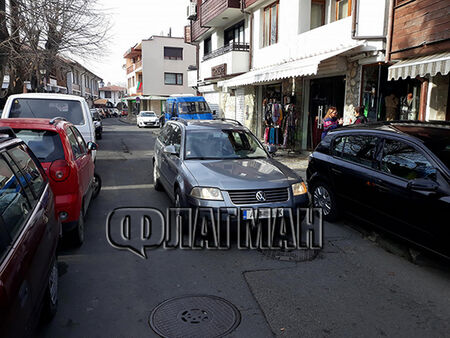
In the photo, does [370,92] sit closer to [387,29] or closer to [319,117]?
[387,29]

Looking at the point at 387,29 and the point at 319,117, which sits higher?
the point at 387,29

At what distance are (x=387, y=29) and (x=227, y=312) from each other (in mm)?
8581

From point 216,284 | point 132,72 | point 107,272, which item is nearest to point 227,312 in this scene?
point 216,284

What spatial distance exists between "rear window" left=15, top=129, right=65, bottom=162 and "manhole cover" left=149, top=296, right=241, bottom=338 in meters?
2.42

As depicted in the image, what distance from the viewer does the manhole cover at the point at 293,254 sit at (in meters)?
4.85

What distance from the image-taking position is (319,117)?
13.2 metres

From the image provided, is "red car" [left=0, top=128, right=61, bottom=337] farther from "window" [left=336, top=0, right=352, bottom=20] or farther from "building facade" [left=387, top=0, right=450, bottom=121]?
"window" [left=336, top=0, right=352, bottom=20]

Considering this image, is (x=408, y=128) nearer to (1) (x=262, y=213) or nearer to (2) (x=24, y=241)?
(1) (x=262, y=213)

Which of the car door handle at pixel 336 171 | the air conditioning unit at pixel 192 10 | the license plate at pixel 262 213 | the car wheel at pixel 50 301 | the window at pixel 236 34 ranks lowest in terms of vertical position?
the car wheel at pixel 50 301

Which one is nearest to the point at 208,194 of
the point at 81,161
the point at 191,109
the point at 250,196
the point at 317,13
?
the point at 250,196

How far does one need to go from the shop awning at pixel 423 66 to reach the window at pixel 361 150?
2.50m

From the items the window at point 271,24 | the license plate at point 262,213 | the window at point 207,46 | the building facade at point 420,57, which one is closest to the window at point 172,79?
the window at point 207,46

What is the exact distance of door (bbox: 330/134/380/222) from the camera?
523 centimetres

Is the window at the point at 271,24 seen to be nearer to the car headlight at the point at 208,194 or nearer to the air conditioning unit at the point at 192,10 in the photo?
the air conditioning unit at the point at 192,10
